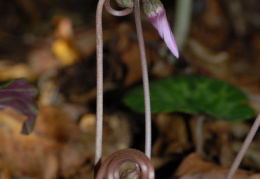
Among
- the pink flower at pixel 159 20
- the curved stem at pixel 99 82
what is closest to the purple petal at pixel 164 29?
the pink flower at pixel 159 20

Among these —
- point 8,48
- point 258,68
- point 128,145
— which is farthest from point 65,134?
point 258,68

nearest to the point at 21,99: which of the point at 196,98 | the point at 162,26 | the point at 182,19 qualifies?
the point at 162,26

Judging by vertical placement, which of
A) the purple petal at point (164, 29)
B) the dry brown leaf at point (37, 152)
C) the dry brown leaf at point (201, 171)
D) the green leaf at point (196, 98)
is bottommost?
the dry brown leaf at point (37, 152)

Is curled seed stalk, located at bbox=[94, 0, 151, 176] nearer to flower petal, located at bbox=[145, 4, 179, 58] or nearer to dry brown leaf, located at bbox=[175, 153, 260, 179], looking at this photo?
flower petal, located at bbox=[145, 4, 179, 58]

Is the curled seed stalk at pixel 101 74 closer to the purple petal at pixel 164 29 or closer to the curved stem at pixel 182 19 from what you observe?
the purple petal at pixel 164 29

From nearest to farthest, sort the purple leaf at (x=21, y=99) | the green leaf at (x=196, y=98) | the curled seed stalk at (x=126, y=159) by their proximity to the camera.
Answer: the curled seed stalk at (x=126, y=159), the purple leaf at (x=21, y=99), the green leaf at (x=196, y=98)

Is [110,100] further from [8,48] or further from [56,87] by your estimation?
[8,48]

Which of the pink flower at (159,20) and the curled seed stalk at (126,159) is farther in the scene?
the curled seed stalk at (126,159)
